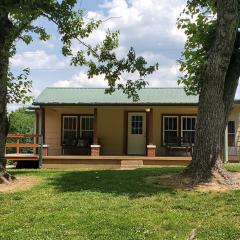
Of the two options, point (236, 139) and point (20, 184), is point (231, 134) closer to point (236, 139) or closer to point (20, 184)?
point (236, 139)

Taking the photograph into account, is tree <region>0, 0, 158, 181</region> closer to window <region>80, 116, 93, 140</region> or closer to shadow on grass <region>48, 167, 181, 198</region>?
shadow on grass <region>48, 167, 181, 198</region>

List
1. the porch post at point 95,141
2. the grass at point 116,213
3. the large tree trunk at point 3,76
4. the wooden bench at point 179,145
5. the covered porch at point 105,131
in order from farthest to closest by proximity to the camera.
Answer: the covered porch at point 105,131
the wooden bench at point 179,145
the porch post at point 95,141
the large tree trunk at point 3,76
the grass at point 116,213

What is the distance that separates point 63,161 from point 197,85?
712cm

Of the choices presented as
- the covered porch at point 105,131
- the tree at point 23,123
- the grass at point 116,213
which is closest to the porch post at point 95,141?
the covered porch at point 105,131

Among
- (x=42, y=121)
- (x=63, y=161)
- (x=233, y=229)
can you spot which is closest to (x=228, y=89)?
(x=233, y=229)

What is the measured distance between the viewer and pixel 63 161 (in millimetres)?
21297

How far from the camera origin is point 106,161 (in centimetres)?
2133

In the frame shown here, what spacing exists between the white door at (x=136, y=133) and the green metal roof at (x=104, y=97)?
1170 mm

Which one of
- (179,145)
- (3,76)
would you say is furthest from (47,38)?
(179,145)

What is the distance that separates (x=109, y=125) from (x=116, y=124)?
357 mm

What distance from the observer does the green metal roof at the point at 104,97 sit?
75.0 ft

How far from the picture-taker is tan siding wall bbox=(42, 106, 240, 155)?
80.2 feet

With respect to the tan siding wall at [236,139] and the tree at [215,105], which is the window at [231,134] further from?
the tree at [215,105]

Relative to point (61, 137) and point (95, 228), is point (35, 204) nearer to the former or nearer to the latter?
point (95, 228)
